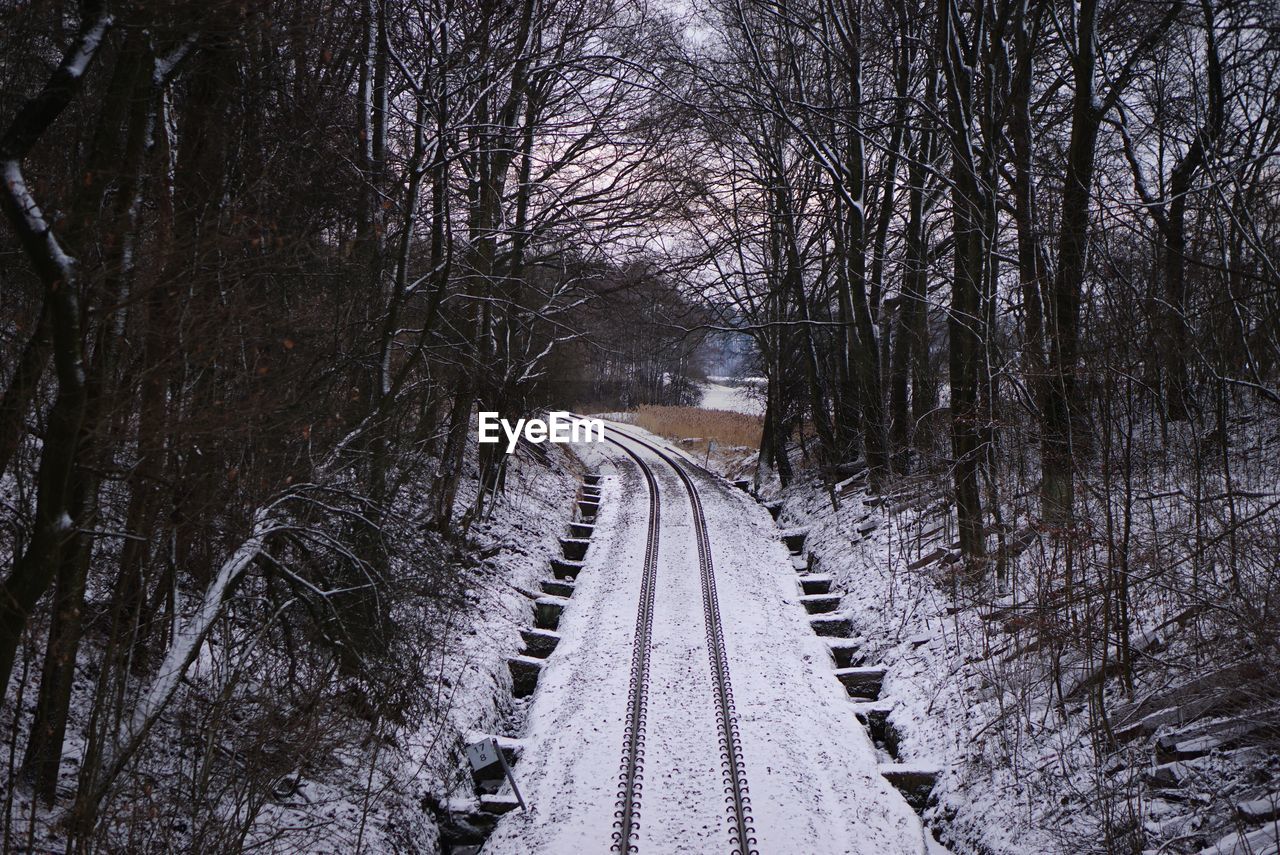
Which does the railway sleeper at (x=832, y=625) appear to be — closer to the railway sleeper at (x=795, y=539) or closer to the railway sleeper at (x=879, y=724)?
the railway sleeper at (x=879, y=724)

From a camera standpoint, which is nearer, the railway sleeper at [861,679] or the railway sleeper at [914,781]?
the railway sleeper at [914,781]

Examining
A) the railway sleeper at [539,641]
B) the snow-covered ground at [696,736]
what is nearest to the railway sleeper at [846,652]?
the snow-covered ground at [696,736]

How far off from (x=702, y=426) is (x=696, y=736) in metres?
29.5

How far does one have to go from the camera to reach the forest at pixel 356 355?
4805mm

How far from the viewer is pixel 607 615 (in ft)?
38.5

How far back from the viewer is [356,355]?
7.91 m

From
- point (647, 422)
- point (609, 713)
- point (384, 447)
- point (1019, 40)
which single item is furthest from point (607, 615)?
point (647, 422)

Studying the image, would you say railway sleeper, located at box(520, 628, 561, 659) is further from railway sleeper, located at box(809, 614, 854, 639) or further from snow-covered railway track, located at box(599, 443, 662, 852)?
railway sleeper, located at box(809, 614, 854, 639)

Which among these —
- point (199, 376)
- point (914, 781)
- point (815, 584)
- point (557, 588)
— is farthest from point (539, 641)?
point (199, 376)

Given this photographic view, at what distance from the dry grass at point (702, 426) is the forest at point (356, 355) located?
18.7m

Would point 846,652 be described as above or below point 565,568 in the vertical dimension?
below

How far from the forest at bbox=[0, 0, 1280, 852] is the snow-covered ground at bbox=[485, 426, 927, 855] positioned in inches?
57.9

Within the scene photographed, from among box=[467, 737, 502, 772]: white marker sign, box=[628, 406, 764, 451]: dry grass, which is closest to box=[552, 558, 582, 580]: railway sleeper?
box=[467, 737, 502, 772]: white marker sign

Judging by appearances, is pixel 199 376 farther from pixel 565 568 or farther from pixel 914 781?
pixel 565 568
